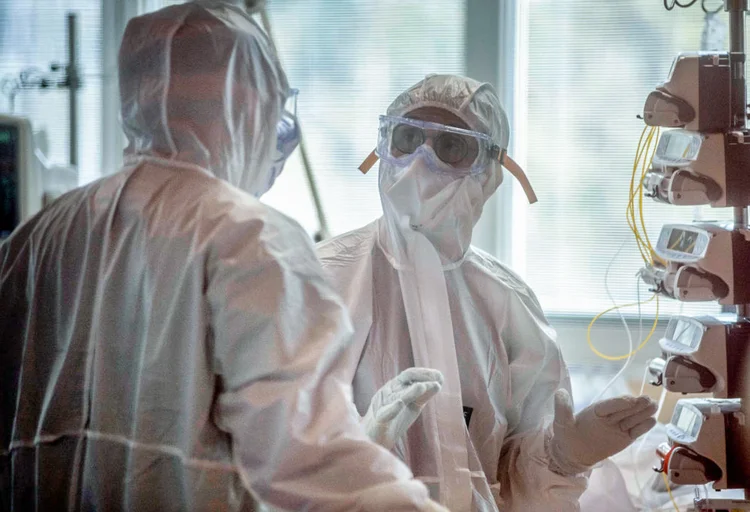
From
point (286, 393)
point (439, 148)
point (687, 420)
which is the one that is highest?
point (439, 148)

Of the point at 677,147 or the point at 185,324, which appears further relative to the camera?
the point at 677,147

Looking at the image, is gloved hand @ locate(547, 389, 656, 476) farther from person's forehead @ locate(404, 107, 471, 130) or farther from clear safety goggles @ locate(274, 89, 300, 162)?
clear safety goggles @ locate(274, 89, 300, 162)

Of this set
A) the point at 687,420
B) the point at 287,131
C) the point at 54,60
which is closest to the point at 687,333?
the point at 687,420

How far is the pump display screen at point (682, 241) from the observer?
160 cm

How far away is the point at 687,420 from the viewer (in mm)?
1633

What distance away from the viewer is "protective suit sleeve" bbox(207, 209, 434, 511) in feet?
3.12

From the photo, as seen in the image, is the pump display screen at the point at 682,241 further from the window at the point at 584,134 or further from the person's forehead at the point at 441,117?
the window at the point at 584,134

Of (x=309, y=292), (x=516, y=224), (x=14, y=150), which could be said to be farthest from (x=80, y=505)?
(x=516, y=224)

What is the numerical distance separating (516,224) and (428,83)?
0.94 metres

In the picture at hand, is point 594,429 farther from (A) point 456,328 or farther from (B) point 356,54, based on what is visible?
(B) point 356,54

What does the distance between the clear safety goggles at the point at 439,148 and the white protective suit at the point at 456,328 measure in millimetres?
20

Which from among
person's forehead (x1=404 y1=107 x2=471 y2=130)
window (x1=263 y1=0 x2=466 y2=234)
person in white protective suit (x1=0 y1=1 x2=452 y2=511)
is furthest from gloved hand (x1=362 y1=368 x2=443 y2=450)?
window (x1=263 y1=0 x2=466 y2=234)

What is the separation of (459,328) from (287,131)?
65 centimetres

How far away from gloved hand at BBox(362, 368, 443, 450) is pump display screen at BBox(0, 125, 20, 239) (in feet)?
2.19
